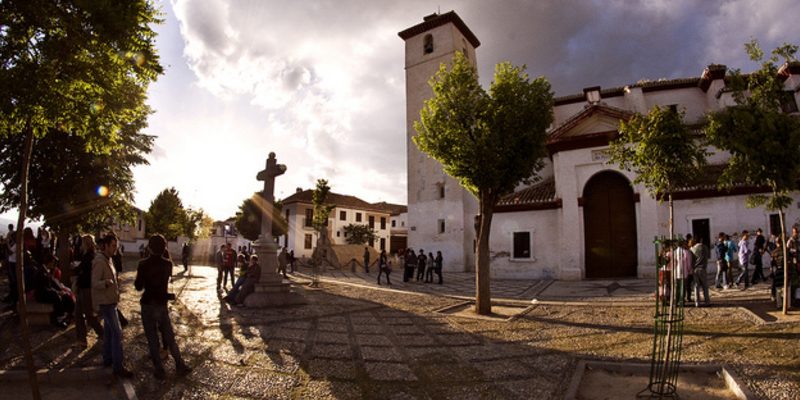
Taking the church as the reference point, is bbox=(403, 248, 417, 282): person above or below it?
below

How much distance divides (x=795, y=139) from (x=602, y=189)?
1231 cm

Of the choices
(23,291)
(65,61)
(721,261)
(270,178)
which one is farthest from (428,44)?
(23,291)

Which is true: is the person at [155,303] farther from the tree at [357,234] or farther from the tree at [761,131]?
the tree at [357,234]

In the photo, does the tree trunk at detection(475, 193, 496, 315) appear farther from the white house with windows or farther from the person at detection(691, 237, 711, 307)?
the white house with windows

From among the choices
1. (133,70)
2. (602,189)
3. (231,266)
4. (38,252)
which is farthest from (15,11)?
(602,189)

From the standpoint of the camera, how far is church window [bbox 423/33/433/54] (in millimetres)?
31781

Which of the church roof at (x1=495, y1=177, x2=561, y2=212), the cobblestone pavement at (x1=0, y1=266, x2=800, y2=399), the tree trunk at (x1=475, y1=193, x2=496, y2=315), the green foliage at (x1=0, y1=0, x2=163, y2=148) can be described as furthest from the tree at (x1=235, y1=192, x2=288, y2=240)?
the green foliage at (x1=0, y1=0, x2=163, y2=148)

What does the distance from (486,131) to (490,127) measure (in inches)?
8.3

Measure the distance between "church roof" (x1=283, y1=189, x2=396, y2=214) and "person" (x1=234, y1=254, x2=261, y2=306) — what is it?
38.7 meters

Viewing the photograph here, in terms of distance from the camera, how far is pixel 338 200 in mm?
53125

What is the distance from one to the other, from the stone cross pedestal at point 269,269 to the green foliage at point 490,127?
17.6 feet

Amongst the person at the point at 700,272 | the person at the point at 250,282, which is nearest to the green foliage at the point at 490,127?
the person at the point at 700,272

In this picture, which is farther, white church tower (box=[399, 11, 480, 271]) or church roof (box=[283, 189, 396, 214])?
church roof (box=[283, 189, 396, 214])

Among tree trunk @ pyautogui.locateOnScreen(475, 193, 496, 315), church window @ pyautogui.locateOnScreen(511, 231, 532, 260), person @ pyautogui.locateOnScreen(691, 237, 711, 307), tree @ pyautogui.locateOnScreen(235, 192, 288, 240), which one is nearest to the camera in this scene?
person @ pyautogui.locateOnScreen(691, 237, 711, 307)
